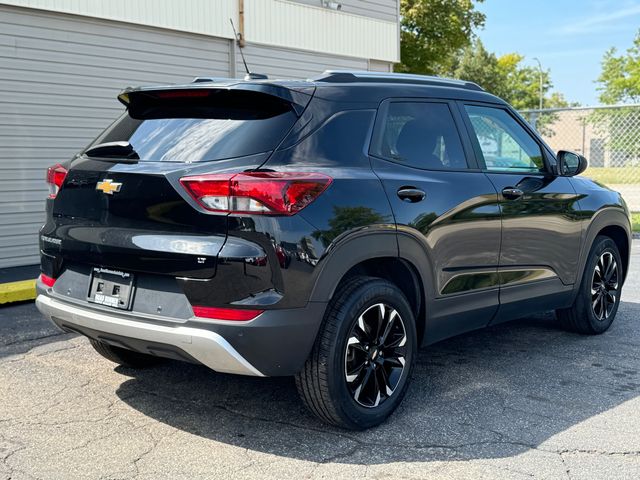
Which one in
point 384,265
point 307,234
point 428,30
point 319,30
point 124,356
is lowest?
point 124,356

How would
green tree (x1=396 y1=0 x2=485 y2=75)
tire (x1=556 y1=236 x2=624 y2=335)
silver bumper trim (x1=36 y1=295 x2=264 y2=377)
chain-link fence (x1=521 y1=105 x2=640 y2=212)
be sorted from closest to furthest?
silver bumper trim (x1=36 y1=295 x2=264 y2=377) < tire (x1=556 y1=236 x2=624 y2=335) < chain-link fence (x1=521 y1=105 x2=640 y2=212) < green tree (x1=396 y1=0 x2=485 y2=75)

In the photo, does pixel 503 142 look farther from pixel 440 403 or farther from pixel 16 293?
pixel 16 293

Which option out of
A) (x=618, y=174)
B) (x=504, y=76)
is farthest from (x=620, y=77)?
(x=618, y=174)

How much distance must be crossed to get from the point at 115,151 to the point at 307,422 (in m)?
1.74

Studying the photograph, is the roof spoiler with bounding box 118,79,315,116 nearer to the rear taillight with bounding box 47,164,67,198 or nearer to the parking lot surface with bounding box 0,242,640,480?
the rear taillight with bounding box 47,164,67,198

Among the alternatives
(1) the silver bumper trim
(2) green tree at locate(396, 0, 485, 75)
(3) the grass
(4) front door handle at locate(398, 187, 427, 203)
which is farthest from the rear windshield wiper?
(2) green tree at locate(396, 0, 485, 75)

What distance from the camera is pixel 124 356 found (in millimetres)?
4723

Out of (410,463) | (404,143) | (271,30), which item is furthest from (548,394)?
(271,30)

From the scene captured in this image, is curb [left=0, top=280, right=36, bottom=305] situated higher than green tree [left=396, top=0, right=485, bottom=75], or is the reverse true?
green tree [left=396, top=0, right=485, bottom=75]

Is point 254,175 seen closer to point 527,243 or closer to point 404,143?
point 404,143

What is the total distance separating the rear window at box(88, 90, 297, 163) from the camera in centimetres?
360

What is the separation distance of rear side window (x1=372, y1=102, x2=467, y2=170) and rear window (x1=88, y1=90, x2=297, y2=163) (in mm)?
627

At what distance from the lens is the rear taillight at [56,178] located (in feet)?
13.3

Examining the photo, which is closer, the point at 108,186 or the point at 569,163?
the point at 108,186
